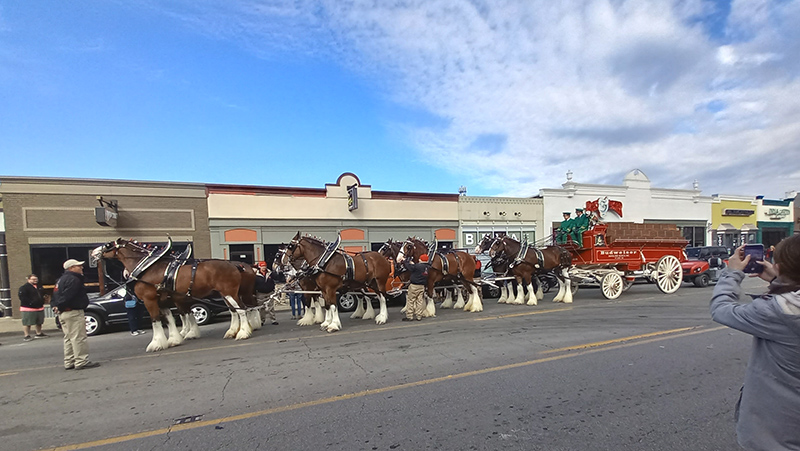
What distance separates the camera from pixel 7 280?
15.0m

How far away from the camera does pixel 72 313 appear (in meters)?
6.18

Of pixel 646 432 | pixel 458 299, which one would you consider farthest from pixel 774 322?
pixel 458 299

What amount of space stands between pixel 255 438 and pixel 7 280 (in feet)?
58.2

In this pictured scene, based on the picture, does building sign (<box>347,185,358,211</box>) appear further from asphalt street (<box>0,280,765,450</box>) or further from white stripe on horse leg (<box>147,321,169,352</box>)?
white stripe on horse leg (<box>147,321,169,352</box>)

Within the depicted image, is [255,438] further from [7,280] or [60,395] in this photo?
[7,280]

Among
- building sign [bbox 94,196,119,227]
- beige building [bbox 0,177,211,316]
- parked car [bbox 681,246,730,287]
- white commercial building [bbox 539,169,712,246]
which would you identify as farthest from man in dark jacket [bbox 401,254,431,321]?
white commercial building [bbox 539,169,712,246]

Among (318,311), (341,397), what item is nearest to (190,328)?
(318,311)

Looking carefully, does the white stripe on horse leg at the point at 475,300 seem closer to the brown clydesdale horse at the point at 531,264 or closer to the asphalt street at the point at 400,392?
the brown clydesdale horse at the point at 531,264

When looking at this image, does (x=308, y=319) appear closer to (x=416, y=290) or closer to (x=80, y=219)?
(x=416, y=290)

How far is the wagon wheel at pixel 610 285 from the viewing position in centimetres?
1266

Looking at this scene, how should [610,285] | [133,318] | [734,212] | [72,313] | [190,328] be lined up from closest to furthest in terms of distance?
[72,313] → [190,328] → [133,318] → [610,285] → [734,212]

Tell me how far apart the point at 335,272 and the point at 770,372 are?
7504 millimetres

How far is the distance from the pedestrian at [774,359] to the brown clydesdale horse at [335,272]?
725cm

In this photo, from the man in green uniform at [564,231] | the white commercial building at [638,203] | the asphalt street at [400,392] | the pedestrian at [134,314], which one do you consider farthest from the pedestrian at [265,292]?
the white commercial building at [638,203]
